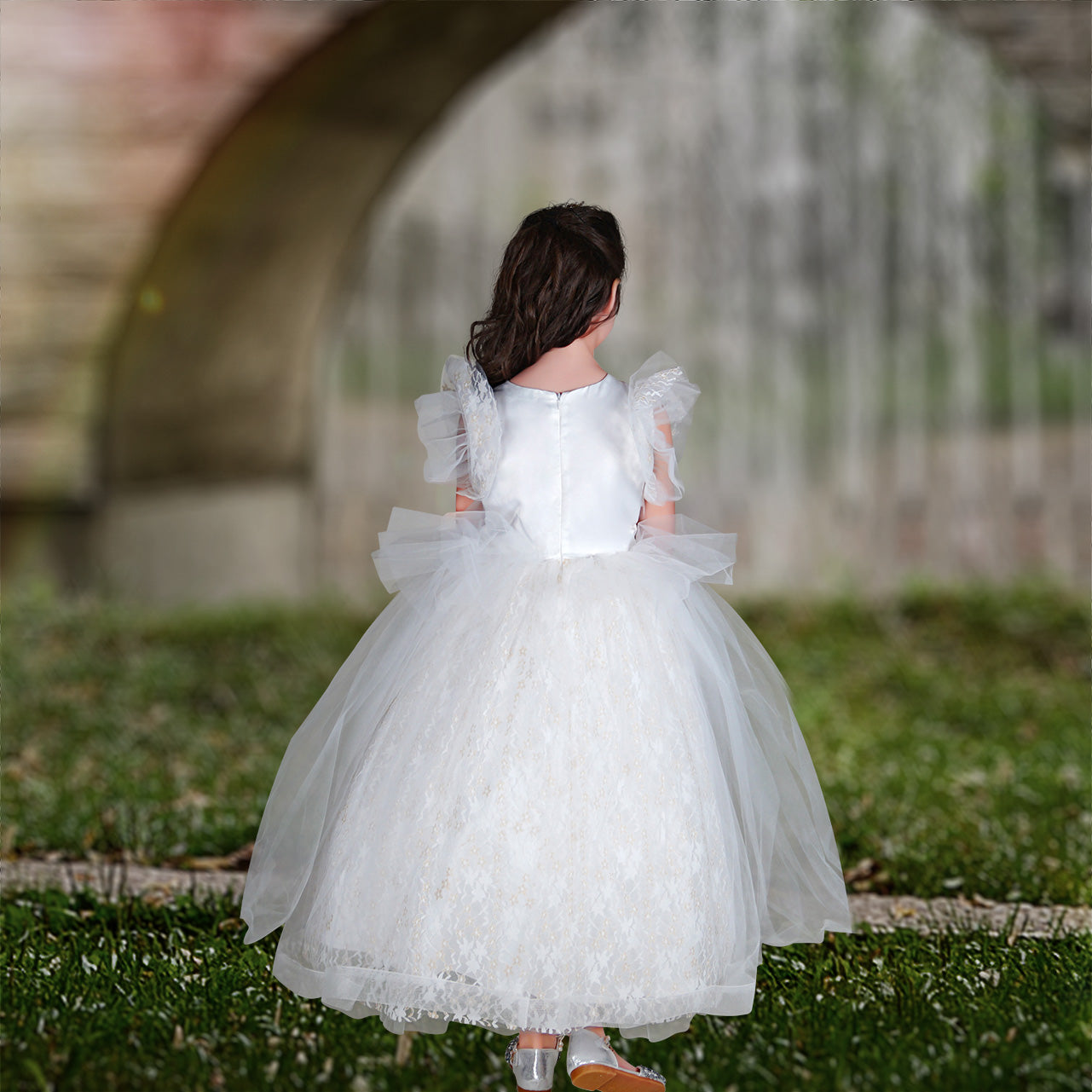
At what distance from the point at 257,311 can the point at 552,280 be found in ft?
16.6

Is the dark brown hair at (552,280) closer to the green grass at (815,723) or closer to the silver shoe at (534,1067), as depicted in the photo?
the silver shoe at (534,1067)

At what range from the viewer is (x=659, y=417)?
98.6 inches

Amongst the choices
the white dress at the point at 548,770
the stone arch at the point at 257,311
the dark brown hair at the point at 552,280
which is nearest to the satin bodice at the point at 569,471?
the white dress at the point at 548,770

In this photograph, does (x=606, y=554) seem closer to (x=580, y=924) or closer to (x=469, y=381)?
(x=469, y=381)

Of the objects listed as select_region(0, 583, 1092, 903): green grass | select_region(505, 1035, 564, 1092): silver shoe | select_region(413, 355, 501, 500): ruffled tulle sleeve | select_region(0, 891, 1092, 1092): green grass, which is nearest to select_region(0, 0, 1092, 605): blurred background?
select_region(0, 583, 1092, 903): green grass

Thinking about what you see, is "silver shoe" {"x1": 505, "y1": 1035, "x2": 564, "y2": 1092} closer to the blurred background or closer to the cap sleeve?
the cap sleeve

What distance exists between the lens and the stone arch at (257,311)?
6.26m

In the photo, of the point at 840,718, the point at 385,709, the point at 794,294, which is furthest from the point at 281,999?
the point at 794,294

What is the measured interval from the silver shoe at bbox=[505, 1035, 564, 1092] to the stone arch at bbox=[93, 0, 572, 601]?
495 cm

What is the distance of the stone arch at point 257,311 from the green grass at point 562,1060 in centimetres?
433

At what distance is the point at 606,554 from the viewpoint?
8.10 ft

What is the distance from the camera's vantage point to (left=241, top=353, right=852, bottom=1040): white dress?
2.21 metres
